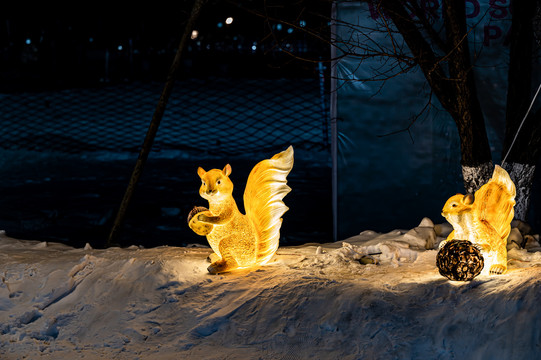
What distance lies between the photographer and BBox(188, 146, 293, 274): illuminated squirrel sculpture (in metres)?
4.18

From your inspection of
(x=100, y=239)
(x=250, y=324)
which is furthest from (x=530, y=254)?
(x=100, y=239)

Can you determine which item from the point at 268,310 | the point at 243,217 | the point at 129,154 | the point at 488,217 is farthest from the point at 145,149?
the point at 129,154

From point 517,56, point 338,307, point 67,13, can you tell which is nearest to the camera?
point 338,307

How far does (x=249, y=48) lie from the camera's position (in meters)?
21.0

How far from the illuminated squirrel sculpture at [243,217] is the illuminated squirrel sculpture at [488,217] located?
122 centimetres

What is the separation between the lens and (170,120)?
1501 cm

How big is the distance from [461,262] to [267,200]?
146 cm

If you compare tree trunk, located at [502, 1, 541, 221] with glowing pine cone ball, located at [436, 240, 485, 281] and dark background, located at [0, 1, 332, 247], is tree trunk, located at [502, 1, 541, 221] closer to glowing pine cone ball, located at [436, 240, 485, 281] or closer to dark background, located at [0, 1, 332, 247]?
dark background, located at [0, 1, 332, 247]

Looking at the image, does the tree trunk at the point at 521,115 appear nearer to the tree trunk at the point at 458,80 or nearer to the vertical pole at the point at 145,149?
the tree trunk at the point at 458,80

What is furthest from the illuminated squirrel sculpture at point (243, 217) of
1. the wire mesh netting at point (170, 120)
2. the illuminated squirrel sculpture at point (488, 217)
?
the wire mesh netting at point (170, 120)

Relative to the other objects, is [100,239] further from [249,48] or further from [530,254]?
[249,48]

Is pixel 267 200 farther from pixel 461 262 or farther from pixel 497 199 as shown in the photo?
pixel 497 199

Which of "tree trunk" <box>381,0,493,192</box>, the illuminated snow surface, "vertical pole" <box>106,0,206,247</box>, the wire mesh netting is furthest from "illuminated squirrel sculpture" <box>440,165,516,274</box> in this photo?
the wire mesh netting

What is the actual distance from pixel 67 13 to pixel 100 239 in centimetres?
1480
